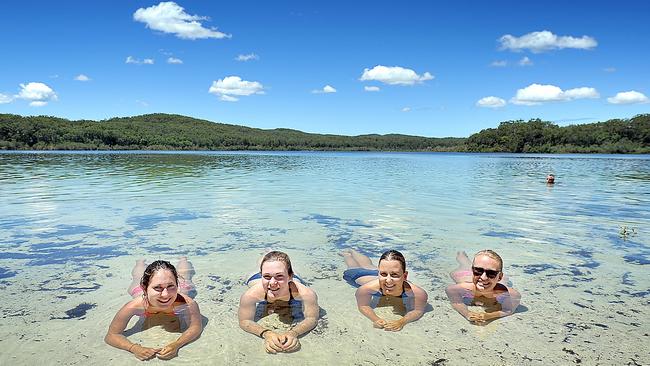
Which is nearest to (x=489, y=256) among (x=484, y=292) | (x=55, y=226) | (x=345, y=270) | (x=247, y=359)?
(x=484, y=292)

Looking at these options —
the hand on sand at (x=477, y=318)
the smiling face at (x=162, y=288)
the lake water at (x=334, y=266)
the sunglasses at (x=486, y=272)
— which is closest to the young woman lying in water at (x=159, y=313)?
the smiling face at (x=162, y=288)

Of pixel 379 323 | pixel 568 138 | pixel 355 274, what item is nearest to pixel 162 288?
pixel 379 323

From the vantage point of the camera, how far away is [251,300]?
6.21 meters

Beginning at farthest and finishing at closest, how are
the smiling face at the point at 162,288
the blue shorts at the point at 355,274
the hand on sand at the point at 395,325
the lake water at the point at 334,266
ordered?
the blue shorts at the point at 355,274, the hand on sand at the point at 395,325, the smiling face at the point at 162,288, the lake water at the point at 334,266

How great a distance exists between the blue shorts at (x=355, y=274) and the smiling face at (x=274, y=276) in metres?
1.97

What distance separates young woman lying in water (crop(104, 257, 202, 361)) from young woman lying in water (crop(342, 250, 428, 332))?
2317 millimetres

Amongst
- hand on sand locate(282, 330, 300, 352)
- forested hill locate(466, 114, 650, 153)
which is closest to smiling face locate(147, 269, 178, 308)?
hand on sand locate(282, 330, 300, 352)

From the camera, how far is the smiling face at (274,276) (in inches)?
226

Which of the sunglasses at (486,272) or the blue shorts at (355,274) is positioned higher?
the sunglasses at (486,272)

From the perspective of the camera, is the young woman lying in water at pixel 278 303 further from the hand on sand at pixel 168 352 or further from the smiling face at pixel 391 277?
the smiling face at pixel 391 277

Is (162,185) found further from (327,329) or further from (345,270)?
(327,329)

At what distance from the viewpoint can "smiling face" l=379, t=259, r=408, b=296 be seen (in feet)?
20.3

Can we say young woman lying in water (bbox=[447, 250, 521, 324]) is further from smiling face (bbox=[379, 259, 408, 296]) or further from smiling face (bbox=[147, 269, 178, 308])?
smiling face (bbox=[147, 269, 178, 308])

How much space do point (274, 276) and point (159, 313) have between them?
1655 millimetres
